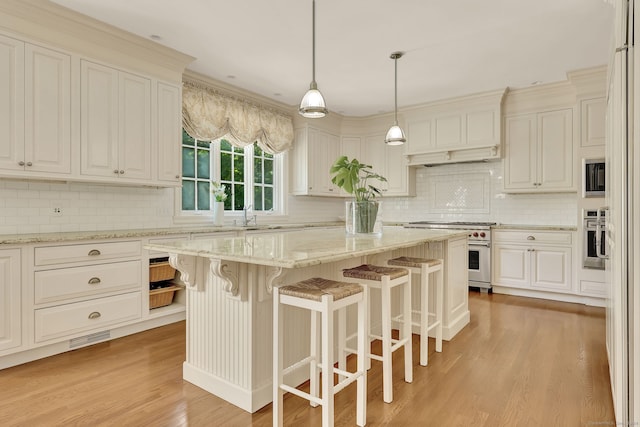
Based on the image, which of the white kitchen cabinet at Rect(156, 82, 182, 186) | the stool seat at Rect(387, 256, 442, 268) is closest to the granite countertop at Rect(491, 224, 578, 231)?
the stool seat at Rect(387, 256, 442, 268)

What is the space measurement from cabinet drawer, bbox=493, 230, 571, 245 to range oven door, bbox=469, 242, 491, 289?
191 mm

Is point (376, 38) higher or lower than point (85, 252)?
higher

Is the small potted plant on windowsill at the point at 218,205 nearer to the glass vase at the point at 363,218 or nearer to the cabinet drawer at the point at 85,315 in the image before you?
the cabinet drawer at the point at 85,315

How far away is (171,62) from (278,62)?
40.5 inches

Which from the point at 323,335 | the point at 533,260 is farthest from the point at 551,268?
the point at 323,335

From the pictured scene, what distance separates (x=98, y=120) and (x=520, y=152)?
4673mm

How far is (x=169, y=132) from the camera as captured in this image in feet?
11.6

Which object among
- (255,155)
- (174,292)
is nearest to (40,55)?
(174,292)

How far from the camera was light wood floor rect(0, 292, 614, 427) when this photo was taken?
1.89 meters

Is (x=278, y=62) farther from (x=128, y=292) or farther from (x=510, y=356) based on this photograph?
(x=510, y=356)

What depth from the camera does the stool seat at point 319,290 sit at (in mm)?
1674

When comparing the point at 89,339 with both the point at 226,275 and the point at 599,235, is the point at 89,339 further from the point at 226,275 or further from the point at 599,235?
the point at 599,235

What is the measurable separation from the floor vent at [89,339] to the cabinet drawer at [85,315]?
3.0 inches

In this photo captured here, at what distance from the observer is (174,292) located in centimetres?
362
